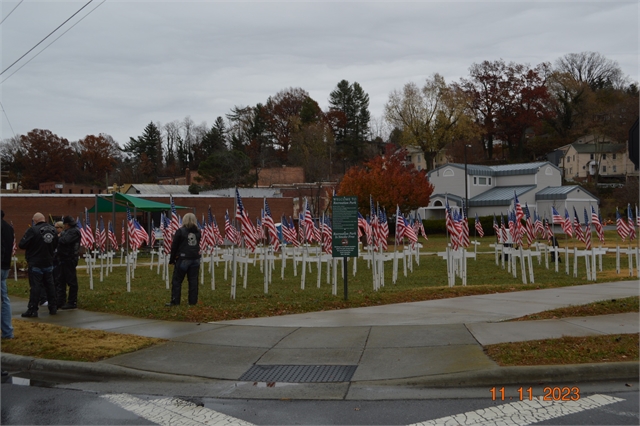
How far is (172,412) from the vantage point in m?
7.08

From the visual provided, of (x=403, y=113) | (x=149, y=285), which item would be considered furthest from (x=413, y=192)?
(x=149, y=285)

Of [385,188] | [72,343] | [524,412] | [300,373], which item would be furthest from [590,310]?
[385,188]

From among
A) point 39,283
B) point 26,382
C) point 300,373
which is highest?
A: point 39,283

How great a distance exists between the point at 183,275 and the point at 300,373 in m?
6.17

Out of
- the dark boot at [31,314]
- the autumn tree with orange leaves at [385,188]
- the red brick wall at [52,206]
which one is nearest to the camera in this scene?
the dark boot at [31,314]

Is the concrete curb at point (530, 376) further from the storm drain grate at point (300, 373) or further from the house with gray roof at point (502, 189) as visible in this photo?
the house with gray roof at point (502, 189)

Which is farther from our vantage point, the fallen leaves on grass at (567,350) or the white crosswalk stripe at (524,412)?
the fallen leaves on grass at (567,350)

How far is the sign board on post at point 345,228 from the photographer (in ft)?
47.8

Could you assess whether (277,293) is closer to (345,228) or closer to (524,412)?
(345,228)

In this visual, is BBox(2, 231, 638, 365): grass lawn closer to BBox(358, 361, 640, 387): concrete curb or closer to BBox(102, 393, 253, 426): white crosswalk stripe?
BBox(358, 361, 640, 387): concrete curb

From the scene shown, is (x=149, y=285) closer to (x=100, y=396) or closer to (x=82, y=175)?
(x=100, y=396)

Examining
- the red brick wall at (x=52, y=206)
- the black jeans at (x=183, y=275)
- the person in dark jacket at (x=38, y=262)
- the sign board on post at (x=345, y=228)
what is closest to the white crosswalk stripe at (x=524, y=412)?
the sign board on post at (x=345, y=228)

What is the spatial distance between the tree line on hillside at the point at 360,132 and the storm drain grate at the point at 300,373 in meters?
63.7

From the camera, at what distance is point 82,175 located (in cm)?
9319
